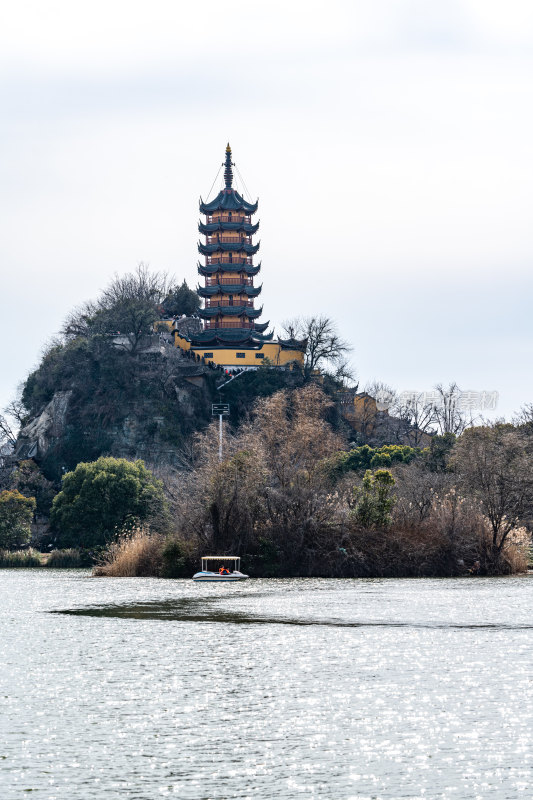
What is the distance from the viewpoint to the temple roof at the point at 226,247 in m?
124

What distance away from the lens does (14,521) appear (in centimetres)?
7856

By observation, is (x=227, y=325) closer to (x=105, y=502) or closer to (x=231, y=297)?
(x=231, y=297)

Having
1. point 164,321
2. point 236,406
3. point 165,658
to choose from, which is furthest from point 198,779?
point 164,321

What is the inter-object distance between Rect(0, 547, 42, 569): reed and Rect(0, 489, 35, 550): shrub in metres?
2.38

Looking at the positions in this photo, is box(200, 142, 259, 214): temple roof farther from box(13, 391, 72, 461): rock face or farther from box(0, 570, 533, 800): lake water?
box(0, 570, 533, 800): lake water

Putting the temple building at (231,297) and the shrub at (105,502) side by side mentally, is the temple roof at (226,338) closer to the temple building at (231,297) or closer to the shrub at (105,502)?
the temple building at (231,297)

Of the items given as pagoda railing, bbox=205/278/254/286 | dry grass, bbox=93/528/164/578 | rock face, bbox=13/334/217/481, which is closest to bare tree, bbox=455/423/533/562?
dry grass, bbox=93/528/164/578

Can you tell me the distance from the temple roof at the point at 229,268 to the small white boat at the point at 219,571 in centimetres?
7864

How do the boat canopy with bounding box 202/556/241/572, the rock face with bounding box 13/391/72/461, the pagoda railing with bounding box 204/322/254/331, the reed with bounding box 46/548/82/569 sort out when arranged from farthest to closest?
the pagoda railing with bounding box 204/322/254/331, the rock face with bounding box 13/391/72/461, the reed with bounding box 46/548/82/569, the boat canopy with bounding box 202/556/241/572

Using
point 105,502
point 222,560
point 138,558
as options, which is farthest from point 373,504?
point 105,502

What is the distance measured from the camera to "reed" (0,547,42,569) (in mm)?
73312

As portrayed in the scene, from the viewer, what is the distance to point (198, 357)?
119 metres

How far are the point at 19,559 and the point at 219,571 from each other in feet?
101

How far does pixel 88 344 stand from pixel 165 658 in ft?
306
